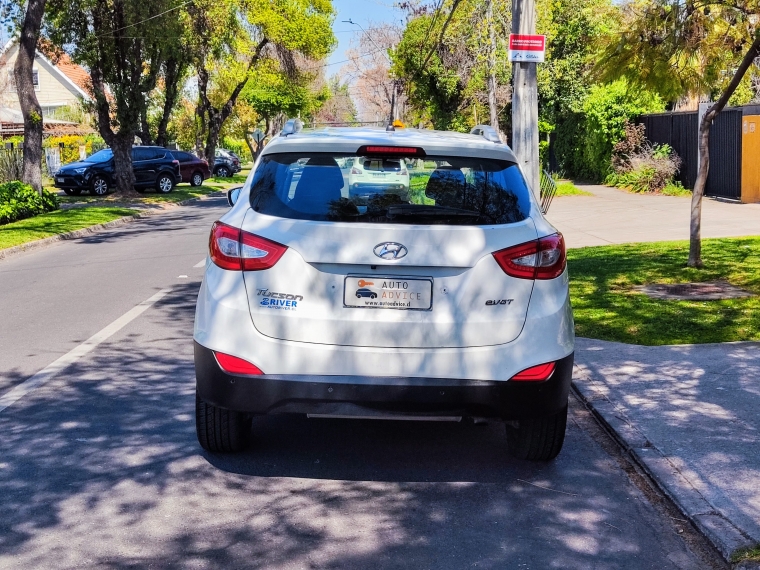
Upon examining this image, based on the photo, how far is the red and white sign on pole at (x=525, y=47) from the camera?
36.7 feet

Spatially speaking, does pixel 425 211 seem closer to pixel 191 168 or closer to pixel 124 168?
pixel 124 168

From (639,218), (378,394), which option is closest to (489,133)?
(378,394)

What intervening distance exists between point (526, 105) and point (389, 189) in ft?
22.7

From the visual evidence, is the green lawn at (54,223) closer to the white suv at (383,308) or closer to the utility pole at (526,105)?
the utility pole at (526,105)

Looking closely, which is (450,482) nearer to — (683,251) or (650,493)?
(650,493)

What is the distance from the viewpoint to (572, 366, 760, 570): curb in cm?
412

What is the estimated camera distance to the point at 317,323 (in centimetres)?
458

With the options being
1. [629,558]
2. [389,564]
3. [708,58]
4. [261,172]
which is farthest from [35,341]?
[708,58]

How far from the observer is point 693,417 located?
590 cm

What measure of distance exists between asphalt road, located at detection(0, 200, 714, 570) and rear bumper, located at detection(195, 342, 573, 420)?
0.46 metres

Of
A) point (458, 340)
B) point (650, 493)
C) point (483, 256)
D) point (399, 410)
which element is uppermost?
point (483, 256)

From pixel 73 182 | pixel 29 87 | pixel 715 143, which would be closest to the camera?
pixel 715 143

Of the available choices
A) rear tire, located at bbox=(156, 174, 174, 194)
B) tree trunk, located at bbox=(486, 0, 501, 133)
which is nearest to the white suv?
tree trunk, located at bbox=(486, 0, 501, 133)

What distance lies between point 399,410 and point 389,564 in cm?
86
